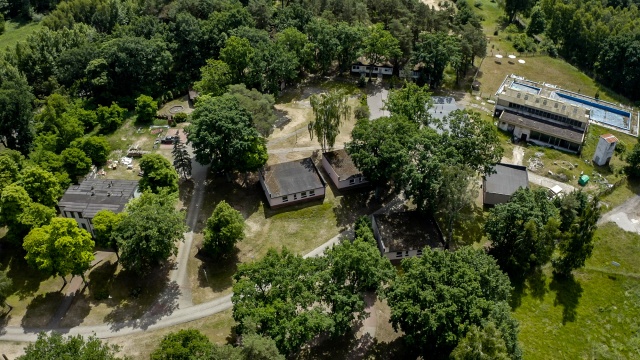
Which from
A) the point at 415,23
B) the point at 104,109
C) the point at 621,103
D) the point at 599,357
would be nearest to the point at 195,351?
the point at 599,357

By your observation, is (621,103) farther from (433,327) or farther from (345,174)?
(433,327)

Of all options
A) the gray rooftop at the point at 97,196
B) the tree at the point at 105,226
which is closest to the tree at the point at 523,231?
the tree at the point at 105,226

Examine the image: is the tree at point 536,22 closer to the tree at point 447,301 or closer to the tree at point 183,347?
the tree at point 447,301

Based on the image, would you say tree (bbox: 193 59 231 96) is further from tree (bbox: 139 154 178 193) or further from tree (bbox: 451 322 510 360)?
tree (bbox: 451 322 510 360)

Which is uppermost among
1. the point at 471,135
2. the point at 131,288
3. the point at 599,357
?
the point at 471,135

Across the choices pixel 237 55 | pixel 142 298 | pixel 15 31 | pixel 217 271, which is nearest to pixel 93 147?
pixel 142 298
